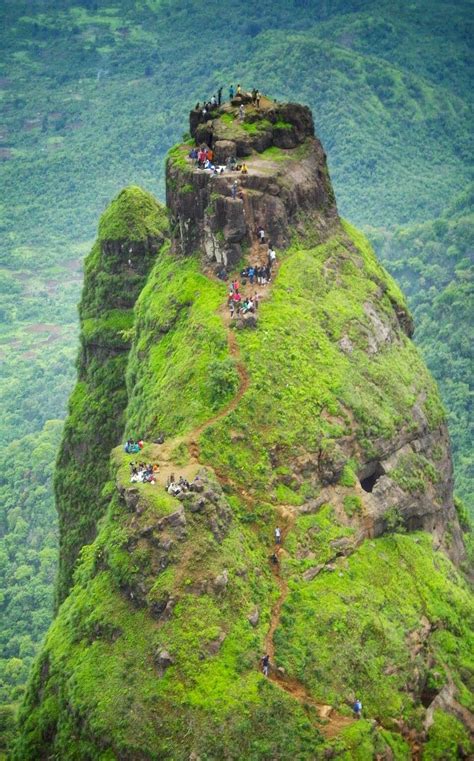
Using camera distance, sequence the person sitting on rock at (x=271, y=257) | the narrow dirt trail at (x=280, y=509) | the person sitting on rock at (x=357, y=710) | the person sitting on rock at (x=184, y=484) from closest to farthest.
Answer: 1. the narrow dirt trail at (x=280, y=509)
2. the person sitting on rock at (x=357, y=710)
3. the person sitting on rock at (x=184, y=484)
4. the person sitting on rock at (x=271, y=257)

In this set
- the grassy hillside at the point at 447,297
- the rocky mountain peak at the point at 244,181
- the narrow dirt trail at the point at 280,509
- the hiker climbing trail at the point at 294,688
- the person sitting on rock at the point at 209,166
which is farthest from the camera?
the grassy hillside at the point at 447,297

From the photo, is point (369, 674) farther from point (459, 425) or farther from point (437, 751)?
point (459, 425)

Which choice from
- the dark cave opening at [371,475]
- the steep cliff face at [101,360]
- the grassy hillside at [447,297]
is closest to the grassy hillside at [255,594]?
the dark cave opening at [371,475]

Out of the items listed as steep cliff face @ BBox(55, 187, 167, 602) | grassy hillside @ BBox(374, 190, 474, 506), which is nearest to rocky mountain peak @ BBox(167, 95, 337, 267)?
steep cliff face @ BBox(55, 187, 167, 602)

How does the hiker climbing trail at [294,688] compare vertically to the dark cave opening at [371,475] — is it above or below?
below

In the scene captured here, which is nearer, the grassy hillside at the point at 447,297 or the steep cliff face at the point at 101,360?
the steep cliff face at the point at 101,360

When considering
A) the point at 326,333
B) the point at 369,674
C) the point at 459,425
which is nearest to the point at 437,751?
the point at 369,674

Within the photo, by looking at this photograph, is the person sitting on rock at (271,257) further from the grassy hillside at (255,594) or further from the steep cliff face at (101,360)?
the steep cliff face at (101,360)
